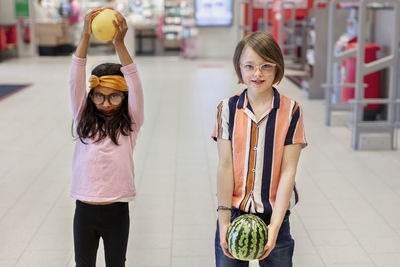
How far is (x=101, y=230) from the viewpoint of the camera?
7.34 feet

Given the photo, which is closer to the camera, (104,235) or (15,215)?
(104,235)

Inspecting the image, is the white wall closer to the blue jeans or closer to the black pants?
the black pants

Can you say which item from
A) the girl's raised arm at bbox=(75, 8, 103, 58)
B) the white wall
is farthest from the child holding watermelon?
the white wall

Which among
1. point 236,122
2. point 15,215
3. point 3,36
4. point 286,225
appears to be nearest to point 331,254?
point 286,225

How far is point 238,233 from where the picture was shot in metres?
1.79

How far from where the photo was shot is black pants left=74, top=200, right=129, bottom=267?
221 centimetres

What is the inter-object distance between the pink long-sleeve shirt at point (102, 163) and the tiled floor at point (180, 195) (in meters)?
1.10

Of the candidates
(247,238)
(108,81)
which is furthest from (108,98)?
(247,238)

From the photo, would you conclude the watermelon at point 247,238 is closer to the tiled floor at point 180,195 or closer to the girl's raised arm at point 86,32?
the girl's raised arm at point 86,32

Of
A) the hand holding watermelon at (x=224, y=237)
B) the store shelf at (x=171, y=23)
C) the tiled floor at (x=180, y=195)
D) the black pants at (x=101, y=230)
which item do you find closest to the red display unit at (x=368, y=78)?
the tiled floor at (x=180, y=195)

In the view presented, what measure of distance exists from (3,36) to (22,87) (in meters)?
5.18

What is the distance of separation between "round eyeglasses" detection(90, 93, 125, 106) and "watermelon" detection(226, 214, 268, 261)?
0.73m

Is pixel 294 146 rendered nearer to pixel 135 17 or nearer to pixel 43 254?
pixel 43 254

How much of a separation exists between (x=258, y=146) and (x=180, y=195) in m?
2.61
